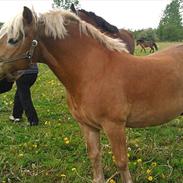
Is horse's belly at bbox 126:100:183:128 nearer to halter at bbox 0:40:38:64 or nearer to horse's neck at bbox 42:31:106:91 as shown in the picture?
horse's neck at bbox 42:31:106:91

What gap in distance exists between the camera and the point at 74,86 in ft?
11.6

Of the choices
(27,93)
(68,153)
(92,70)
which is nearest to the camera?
(92,70)

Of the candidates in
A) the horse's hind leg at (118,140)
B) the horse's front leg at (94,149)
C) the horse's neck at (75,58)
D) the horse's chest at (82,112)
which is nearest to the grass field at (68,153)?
the horse's front leg at (94,149)

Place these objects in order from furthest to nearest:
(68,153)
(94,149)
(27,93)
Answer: (27,93) < (68,153) < (94,149)

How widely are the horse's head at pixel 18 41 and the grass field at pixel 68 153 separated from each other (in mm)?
1532

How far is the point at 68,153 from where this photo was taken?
16.1 ft

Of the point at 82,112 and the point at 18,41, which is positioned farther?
the point at 82,112

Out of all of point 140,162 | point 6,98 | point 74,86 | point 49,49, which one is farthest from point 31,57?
point 6,98

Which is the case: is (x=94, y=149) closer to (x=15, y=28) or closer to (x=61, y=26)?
(x=61, y=26)

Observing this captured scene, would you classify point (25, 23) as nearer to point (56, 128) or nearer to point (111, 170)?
point (111, 170)

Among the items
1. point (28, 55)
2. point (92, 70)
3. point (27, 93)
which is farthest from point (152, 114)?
point (27, 93)

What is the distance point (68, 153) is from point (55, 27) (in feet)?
7.17

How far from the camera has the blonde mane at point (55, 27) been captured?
10.5 ft

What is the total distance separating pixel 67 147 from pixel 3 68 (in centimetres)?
215
